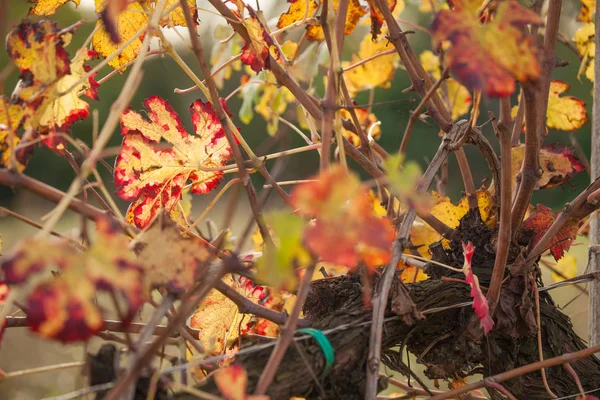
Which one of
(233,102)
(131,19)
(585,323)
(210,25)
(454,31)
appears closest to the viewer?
(454,31)

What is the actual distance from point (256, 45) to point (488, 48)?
1.19 feet

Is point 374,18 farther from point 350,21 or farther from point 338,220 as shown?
point 338,220

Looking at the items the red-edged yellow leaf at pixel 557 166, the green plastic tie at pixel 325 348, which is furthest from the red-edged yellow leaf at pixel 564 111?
the green plastic tie at pixel 325 348

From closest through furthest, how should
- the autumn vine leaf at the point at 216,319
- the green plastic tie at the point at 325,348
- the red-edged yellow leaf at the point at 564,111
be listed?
the green plastic tie at the point at 325,348 → the autumn vine leaf at the point at 216,319 → the red-edged yellow leaf at the point at 564,111

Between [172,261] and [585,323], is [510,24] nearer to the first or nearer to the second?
[172,261]

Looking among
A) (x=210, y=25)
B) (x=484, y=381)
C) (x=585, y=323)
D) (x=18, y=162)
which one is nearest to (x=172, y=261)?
(x=18, y=162)

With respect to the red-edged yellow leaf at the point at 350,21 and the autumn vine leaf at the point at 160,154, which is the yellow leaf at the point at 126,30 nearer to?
the autumn vine leaf at the point at 160,154

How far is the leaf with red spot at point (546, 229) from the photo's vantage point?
2.89 ft

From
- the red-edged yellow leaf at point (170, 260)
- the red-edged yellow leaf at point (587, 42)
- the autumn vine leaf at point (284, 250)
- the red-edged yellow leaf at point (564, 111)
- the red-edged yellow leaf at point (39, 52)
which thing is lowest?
the red-edged yellow leaf at point (170, 260)

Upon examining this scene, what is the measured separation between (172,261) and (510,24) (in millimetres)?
319

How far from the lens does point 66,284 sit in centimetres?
37

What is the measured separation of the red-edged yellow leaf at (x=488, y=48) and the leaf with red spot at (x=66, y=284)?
0.88 feet

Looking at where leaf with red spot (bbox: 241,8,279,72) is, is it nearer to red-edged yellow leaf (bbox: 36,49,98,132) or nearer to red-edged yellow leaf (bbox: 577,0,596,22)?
red-edged yellow leaf (bbox: 36,49,98,132)

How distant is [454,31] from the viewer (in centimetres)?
46
